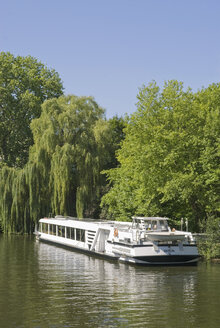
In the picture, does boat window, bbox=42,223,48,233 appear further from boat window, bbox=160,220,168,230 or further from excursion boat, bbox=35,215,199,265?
boat window, bbox=160,220,168,230

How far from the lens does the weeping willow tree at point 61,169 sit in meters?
51.6

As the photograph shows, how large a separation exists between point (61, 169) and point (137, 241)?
2102cm

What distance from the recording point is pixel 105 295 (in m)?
21.8

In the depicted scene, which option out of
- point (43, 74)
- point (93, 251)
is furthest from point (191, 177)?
point (43, 74)

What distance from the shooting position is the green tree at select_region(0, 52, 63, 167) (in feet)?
213

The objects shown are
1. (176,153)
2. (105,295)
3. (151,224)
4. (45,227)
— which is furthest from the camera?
(45,227)

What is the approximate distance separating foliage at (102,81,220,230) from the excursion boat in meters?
3.47

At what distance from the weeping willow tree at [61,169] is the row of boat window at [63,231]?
2.95m

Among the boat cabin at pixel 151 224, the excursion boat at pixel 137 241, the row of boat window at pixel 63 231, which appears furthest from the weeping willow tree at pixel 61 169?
the boat cabin at pixel 151 224

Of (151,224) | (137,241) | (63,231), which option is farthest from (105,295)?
(63,231)

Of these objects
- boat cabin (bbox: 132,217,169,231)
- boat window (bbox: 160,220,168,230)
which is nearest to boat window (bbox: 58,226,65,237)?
boat cabin (bbox: 132,217,169,231)

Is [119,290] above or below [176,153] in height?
below

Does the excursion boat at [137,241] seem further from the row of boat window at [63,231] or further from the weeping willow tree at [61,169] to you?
the weeping willow tree at [61,169]

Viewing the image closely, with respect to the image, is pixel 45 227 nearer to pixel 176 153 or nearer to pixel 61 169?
pixel 61 169
